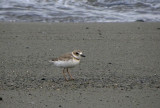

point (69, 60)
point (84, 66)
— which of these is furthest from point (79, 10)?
point (69, 60)

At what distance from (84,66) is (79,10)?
19.7 feet

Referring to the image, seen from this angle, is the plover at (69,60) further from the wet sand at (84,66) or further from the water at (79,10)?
the water at (79,10)

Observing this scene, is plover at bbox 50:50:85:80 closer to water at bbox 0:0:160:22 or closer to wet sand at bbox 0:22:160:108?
wet sand at bbox 0:22:160:108

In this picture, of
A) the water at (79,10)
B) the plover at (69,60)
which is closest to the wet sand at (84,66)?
the plover at (69,60)

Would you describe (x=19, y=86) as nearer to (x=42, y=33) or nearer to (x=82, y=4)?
(x=42, y=33)

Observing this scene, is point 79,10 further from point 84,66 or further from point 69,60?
point 69,60

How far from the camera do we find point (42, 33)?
9.89 meters

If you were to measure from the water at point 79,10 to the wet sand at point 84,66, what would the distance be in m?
1.25

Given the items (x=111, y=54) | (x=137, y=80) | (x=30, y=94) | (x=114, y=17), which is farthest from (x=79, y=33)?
(x=30, y=94)

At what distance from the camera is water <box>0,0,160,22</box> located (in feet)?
39.8

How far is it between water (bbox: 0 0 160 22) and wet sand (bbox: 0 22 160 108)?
49.2 inches


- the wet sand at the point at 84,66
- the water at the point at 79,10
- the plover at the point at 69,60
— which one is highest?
the plover at the point at 69,60

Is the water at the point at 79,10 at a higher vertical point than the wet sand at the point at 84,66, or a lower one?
lower

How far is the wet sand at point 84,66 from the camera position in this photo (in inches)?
224
